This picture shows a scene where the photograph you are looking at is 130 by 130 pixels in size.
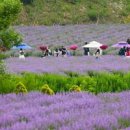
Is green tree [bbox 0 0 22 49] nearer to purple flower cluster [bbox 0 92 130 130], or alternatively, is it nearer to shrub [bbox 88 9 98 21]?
purple flower cluster [bbox 0 92 130 130]

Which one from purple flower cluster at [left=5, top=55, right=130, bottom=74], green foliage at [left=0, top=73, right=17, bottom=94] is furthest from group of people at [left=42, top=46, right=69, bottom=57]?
green foliage at [left=0, top=73, right=17, bottom=94]

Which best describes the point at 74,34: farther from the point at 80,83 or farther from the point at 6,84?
the point at 6,84

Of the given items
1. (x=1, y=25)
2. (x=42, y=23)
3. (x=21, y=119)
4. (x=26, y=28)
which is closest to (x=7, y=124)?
(x=21, y=119)

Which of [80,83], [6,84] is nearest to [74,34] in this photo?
[80,83]

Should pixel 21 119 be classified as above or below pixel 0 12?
below

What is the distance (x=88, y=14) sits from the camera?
252 feet

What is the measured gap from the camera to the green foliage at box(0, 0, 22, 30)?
1281 centimetres

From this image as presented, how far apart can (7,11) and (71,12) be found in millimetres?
64653

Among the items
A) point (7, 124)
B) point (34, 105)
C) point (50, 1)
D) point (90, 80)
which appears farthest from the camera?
point (50, 1)

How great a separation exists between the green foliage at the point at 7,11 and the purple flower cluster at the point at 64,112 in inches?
113

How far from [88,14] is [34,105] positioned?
68169 millimetres

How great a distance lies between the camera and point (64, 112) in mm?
8078

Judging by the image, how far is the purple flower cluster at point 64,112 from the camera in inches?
267

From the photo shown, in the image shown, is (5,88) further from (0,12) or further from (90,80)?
(90,80)
